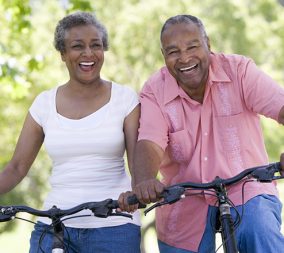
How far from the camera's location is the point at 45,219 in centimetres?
446

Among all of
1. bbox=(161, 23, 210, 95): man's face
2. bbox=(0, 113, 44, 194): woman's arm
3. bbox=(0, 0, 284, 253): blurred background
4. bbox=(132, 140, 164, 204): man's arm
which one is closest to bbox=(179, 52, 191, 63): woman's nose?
bbox=(161, 23, 210, 95): man's face

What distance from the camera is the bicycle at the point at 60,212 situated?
3.96 metres

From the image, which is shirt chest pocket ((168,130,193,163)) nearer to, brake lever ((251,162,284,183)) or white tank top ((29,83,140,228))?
white tank top ((29,83,140,228))

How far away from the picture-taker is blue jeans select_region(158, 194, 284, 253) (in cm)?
403

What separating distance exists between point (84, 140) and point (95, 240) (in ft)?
1.83

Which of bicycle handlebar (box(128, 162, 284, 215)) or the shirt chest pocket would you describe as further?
the shirt chest pocket

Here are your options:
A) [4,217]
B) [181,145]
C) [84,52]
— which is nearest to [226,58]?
[181,145]

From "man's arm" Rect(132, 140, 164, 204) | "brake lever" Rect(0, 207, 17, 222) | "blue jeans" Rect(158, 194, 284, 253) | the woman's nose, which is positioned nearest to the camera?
"man's arm" Rect(132, 140, 164, 204)

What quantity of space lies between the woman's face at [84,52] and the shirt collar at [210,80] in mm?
428

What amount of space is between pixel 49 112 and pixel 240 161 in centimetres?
114

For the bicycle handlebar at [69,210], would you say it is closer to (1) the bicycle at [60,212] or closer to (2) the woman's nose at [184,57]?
(1) the bicycle at [60,212]

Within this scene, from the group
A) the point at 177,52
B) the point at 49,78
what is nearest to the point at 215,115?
the point at 177,52

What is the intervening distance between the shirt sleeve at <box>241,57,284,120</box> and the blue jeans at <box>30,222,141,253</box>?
38.0 inches

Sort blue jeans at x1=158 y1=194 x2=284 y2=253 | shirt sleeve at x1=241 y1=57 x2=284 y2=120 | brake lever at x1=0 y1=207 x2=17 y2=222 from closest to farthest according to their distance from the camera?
blue jeans at x1=158 y1=194 x2=284 y2=253
brake lever at x1=0 y1=207 x2=17 y2=222
shirt sleeve at x1=241 y1=57 x2=284 y2=120
